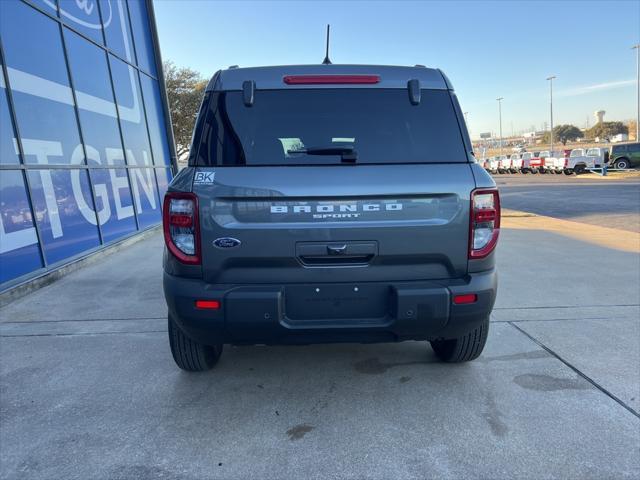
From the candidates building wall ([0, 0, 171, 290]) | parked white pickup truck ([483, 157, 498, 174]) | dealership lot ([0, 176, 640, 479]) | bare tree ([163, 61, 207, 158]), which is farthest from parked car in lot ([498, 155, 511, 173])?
dealership lot ([0, 176, 640, 479])

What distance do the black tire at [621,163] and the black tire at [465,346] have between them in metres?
38.7

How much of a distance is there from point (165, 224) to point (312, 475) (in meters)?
1.57

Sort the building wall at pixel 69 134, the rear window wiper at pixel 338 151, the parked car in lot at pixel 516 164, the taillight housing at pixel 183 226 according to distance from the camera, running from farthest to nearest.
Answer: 1. the parked car in lot at pixel 516 164
2. the building wall at pixel 69 134
3. the rear window wiper at pixel 338 151
4. the taillight housing at pixel 183 226

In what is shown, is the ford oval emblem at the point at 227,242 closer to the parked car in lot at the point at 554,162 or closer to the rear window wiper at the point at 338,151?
the rear window wiper at the point at 338,151

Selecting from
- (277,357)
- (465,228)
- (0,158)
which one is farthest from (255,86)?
(0,158)

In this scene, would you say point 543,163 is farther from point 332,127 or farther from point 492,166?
point 332,127

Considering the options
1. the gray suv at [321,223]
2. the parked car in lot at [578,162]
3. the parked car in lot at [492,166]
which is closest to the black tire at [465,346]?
the gray suv at [321,223]

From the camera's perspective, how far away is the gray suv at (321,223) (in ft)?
8.50

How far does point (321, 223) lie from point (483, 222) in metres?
0.93

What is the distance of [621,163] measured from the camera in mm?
35375

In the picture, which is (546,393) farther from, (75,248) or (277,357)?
(75,248)

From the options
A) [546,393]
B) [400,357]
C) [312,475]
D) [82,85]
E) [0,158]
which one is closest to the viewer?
[312,475]

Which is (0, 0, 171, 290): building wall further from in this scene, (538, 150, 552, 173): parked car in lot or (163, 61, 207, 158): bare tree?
(538, 150, 552, 173): parked car in lot

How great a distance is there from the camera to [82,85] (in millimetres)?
8570
